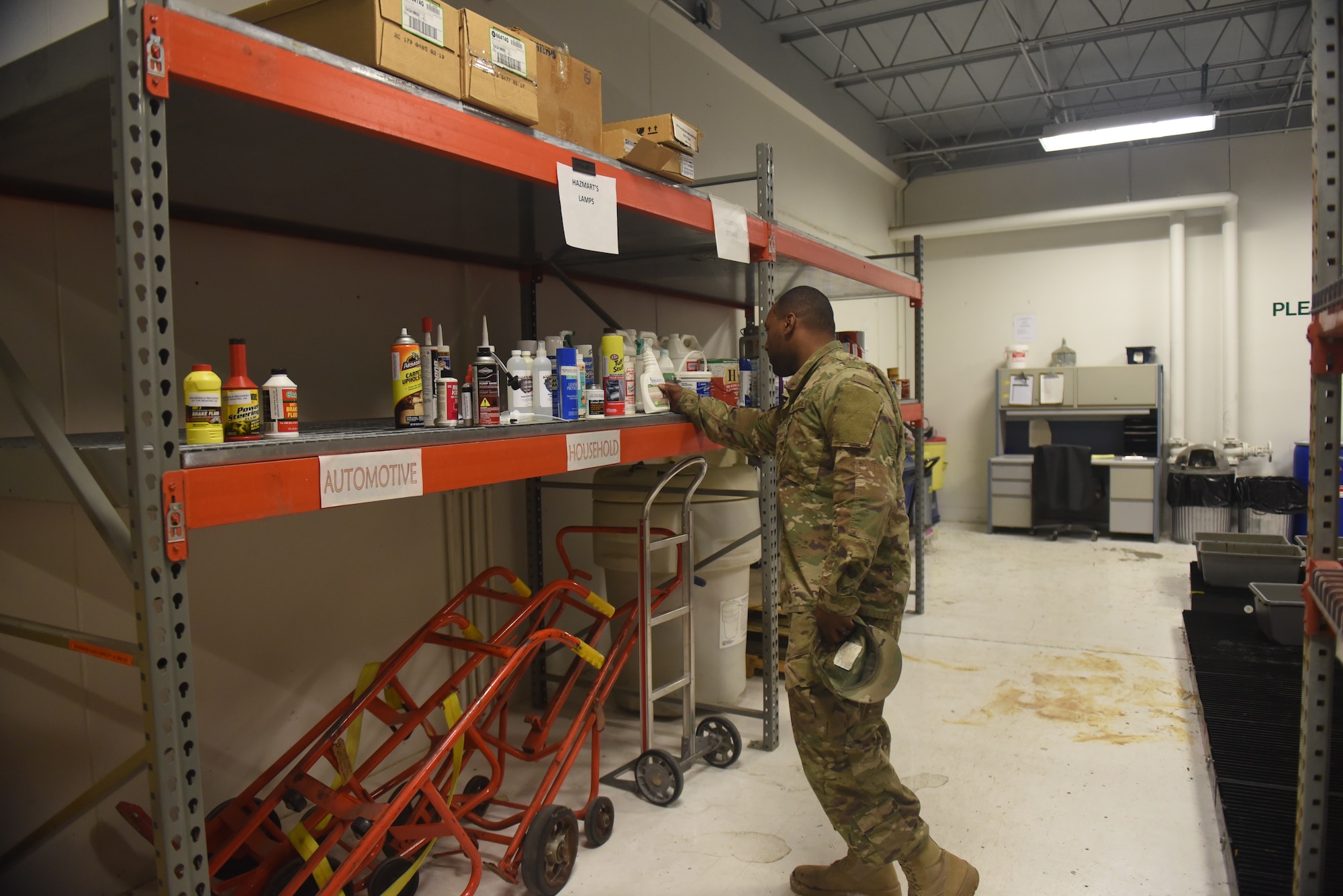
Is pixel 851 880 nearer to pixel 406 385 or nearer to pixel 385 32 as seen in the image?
pixel 406 385

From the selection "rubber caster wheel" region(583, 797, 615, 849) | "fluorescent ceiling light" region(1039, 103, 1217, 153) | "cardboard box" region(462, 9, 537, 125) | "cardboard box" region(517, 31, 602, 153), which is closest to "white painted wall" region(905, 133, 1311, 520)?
"fluorescent ceiling light" region(1039, 103, 1217, 153)

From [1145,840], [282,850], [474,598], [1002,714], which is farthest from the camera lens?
[1002,714]

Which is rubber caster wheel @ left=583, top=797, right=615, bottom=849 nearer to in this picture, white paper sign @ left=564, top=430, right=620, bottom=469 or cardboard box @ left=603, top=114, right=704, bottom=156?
white paper sign @ left=564, top=430, right=620, bottom=469

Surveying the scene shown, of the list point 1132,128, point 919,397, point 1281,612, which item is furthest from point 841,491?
point 1132,128

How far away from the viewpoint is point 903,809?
207 centimetres

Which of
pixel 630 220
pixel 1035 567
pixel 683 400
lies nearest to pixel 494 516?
pixel 683 400

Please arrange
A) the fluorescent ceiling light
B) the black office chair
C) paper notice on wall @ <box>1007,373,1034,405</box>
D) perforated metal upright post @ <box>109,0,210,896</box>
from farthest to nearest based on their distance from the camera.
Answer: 1. paper notice on wall @ <box>1007,373,1034,405</box>
2. the black office chair
3. the fluorescent ceiling light
4. perforated metal upright post @ <box>109,0,210,896</box>

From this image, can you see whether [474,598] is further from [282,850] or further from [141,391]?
[141,391]

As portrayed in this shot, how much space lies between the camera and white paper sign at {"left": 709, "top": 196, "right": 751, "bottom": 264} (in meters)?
2.55

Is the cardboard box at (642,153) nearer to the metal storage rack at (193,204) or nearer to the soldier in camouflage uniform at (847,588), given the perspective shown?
the metal storage rack at (193,204)

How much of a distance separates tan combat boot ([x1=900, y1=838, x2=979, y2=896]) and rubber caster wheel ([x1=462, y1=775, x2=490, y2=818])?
3.99ft

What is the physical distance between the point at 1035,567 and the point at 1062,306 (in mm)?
3296

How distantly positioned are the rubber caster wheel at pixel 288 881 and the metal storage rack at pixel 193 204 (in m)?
0.46

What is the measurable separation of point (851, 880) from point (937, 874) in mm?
216
